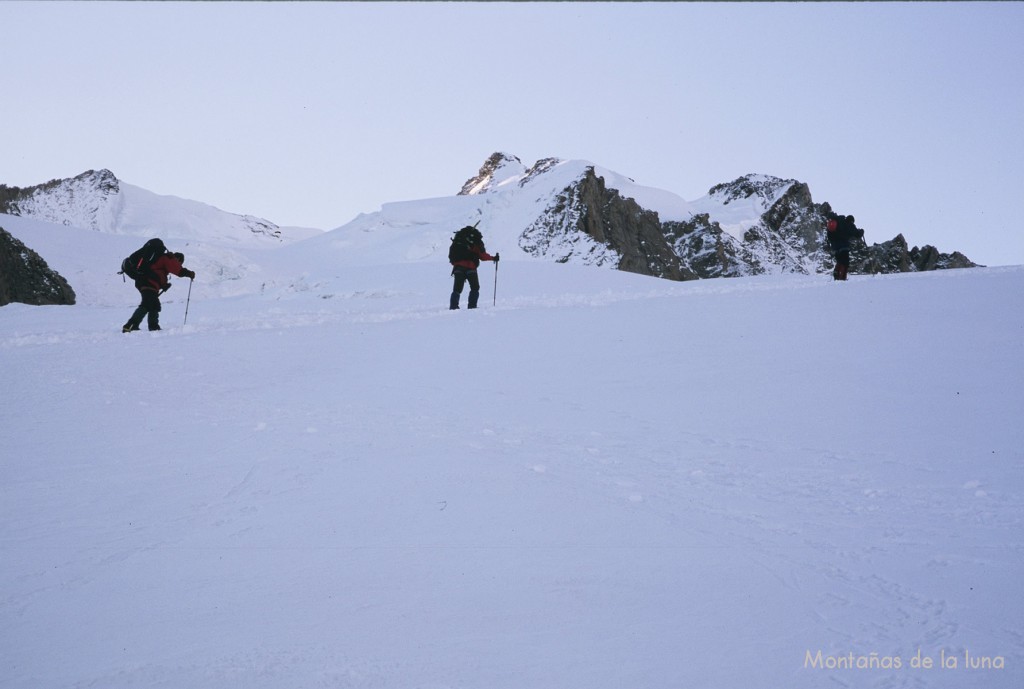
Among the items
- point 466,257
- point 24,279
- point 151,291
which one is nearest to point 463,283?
point 466,257

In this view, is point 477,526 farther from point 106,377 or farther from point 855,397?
point 106,377

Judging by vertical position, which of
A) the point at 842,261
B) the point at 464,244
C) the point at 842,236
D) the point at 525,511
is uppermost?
the point at 842,236

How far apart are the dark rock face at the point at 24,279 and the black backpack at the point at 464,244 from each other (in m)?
14.5

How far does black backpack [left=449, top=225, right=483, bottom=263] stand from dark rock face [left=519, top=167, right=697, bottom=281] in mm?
67446

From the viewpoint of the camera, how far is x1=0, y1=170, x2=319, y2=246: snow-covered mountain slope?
367 ft

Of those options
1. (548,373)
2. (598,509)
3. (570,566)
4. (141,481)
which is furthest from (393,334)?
(570,566)

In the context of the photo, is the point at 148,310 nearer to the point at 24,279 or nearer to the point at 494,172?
the point at 24,279

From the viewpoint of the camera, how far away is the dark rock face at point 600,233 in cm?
8488

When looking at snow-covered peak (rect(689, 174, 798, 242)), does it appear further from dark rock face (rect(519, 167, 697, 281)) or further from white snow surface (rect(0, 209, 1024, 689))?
white snow surface (rect(0, 209, 1024, 689))

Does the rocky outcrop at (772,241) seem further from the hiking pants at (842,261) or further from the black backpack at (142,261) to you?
the black backpack at (142,261)

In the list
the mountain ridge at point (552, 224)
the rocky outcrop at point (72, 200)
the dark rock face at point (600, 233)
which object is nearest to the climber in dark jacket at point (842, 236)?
the mountain ridge at point (552, 224)

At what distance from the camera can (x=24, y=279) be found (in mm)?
21859

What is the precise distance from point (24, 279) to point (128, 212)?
114 meters

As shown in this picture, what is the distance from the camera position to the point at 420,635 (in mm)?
3340
